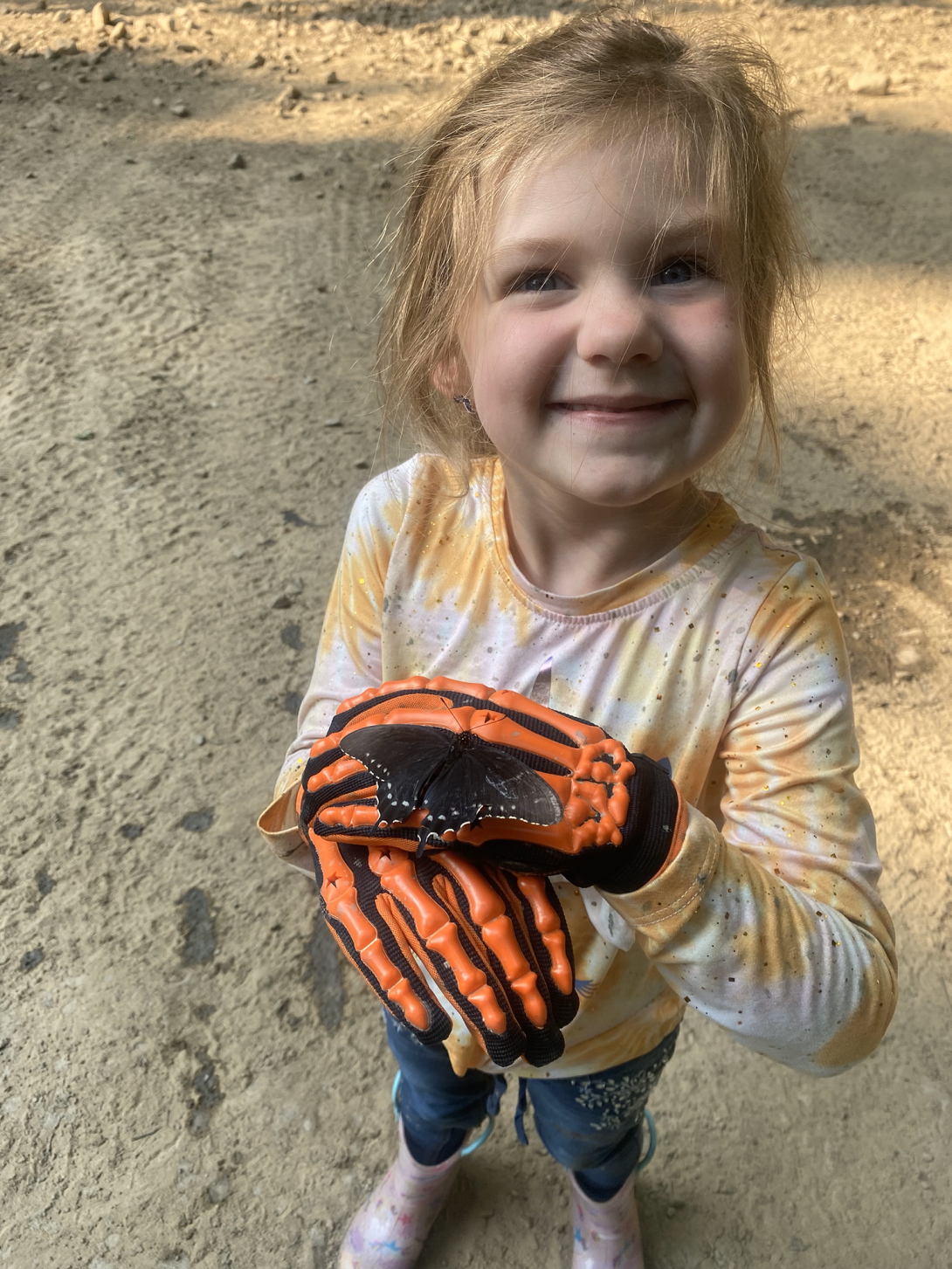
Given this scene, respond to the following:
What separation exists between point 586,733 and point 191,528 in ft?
5.56

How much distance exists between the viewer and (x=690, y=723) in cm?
94

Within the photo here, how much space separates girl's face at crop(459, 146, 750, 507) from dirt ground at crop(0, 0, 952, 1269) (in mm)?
416

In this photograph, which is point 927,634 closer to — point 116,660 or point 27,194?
point 116,660

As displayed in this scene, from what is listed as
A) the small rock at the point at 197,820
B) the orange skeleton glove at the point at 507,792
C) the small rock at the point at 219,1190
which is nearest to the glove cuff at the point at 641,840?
the orange skeleton glove at the point at 507,792

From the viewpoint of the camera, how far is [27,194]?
122 inches

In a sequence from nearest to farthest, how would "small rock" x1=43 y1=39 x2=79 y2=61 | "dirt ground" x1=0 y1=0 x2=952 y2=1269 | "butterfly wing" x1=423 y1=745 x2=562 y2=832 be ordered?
"butterfly wing" x1=423 y1=745 x2=562 y2=832, "dirt ground" x1=0 y1=0 x2=952 y2=1269, "small rock" x1=43 y1=39 x2=79 y2=61

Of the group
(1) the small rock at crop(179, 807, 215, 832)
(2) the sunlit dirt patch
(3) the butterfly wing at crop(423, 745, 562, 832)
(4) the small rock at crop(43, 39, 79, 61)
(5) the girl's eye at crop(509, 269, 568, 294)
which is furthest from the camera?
(4) the small rock at crop(43, 39, 79, 61)

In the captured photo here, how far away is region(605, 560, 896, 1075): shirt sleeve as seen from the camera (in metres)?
0.77

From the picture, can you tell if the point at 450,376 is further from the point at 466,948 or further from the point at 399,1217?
the point at 399,1217

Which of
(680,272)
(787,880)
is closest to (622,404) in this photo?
(680,272)

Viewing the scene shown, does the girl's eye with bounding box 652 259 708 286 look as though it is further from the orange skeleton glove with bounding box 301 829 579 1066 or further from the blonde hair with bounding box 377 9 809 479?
the orange skeleton glove with bounding box 301 829 579 1066

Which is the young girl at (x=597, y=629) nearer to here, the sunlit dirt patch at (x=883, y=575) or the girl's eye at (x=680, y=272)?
the girl's eye at (x=680, y=272)

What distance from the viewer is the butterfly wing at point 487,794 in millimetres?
711

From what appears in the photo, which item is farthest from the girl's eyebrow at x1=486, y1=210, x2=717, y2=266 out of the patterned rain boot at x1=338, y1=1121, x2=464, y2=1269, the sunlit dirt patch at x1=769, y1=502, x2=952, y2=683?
the sunlit dirt patch at x1=769, y1=502, x2=952, y2=683
